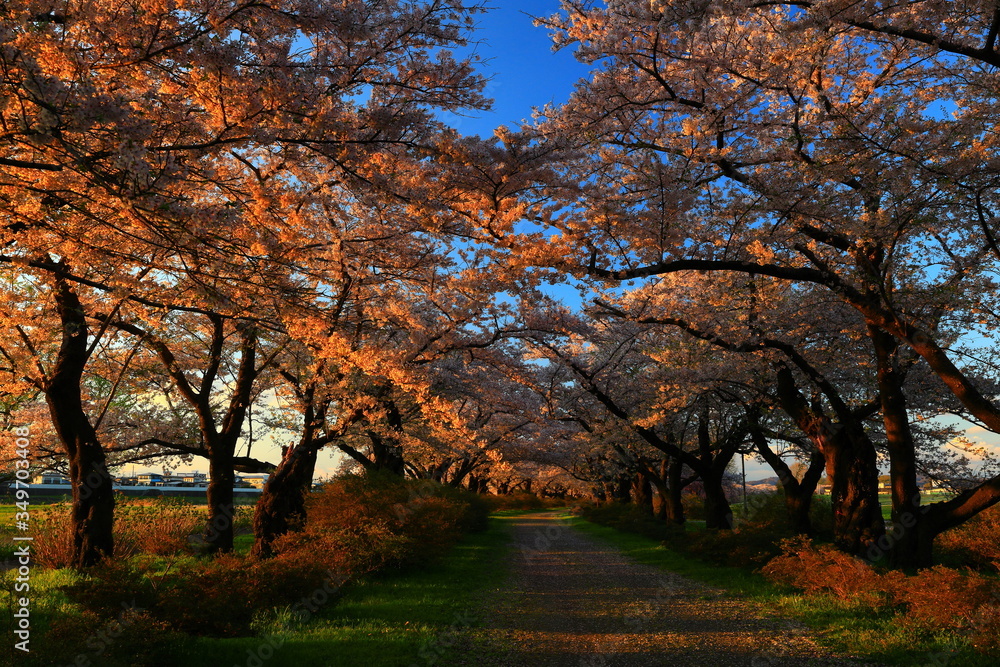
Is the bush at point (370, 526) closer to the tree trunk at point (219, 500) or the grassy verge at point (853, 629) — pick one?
the tree trunk at point (219, 500)

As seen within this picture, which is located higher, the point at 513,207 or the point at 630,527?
the point at 513,207

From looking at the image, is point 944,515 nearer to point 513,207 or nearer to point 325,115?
point 513,207

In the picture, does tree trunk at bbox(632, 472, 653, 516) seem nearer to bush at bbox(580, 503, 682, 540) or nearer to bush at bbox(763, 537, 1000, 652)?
bush at bbox(580, 503, 682, 540)

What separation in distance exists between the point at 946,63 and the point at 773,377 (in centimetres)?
853

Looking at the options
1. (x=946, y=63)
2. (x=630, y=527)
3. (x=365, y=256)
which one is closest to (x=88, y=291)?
(x=365, y=256)

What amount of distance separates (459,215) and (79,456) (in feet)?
26.5

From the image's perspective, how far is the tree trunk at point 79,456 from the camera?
10.2 meters

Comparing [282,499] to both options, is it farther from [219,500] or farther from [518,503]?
[518,503]

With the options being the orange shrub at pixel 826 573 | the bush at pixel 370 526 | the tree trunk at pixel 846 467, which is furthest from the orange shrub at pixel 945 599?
the bush at pixel 370 526

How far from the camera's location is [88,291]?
10484 mm

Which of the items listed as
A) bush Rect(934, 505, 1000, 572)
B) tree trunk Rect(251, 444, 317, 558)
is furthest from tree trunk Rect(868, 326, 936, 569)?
tree trunk Rect(251, 444, 317, 558)

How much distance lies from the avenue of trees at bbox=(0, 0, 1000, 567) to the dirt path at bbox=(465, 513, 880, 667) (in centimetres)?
381

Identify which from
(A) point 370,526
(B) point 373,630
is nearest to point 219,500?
(A) point 370,526

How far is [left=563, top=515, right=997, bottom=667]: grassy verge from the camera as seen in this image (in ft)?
20.8
